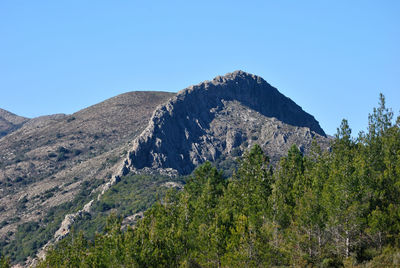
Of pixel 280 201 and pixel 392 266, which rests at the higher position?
pixel 280 201

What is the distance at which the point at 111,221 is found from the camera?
325 feet

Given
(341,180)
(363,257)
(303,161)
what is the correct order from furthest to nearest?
(303,161)
(341,180)
(363,257)

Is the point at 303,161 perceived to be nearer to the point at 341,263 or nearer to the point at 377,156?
the point at 377,156

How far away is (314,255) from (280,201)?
12323mm

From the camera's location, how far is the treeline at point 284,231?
7688cm

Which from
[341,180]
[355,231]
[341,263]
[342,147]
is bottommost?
[341,263]

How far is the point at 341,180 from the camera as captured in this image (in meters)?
83.8

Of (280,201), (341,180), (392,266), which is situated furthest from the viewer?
(280,201)

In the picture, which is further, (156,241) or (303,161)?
(303,161)

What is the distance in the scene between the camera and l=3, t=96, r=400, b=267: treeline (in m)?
76.9

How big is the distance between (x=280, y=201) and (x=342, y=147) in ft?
98.5

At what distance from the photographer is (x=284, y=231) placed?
86188 millimetres

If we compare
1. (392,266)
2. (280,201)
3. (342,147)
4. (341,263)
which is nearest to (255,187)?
(280,201)

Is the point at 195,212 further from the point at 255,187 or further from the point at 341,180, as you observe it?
the point at 341,180
